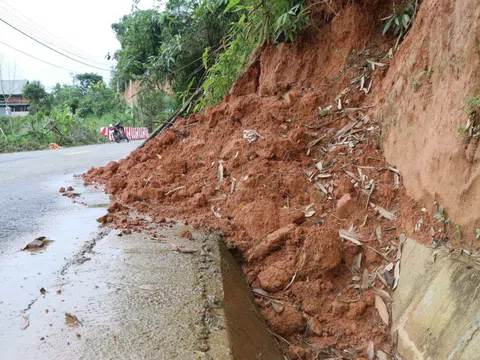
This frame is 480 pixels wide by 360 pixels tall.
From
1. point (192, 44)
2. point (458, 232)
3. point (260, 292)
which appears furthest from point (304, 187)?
point (192, 44)

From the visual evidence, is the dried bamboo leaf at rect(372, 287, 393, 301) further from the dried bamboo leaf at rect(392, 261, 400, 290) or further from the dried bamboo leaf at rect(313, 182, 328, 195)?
the dried bamboo leaf at rect(313, 182, 328, 195)

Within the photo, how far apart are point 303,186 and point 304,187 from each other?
0.01 m

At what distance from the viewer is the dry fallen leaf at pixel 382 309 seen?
216 centimetres

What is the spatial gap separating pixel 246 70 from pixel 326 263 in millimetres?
2785

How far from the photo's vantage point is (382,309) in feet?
7.18

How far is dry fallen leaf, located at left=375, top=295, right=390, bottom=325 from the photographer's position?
216 cm

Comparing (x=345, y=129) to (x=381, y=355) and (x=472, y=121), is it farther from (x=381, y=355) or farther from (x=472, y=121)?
(x=381, y=355)

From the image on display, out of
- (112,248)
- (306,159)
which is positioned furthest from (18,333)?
(306,159)

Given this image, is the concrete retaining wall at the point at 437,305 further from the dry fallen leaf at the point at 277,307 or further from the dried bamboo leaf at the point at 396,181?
the dry fallen leaf at the point at 277,307

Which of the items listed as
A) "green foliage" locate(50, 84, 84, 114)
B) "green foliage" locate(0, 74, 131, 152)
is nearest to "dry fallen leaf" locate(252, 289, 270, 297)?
"green foliage" locate(0, 74, 131, 152)

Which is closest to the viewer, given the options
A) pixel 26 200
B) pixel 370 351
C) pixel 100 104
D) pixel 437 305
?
pixel 437 305

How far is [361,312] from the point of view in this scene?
7.36 feet

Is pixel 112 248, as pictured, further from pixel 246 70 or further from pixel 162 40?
pixel 162 40

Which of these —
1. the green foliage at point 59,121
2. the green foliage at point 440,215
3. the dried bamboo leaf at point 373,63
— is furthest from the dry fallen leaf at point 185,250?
the green foliage at point 59,121
